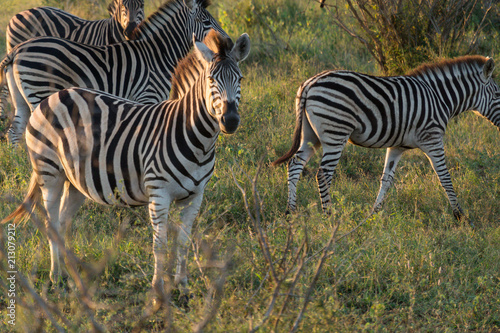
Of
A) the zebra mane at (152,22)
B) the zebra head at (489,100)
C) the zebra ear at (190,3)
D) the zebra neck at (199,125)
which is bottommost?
the zebra head at (489,100)

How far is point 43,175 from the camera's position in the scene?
3801 mm

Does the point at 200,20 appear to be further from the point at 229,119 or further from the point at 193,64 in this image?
the point at 229,119

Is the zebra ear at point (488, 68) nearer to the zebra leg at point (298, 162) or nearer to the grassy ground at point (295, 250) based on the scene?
the grassy ground at point (295, 250)

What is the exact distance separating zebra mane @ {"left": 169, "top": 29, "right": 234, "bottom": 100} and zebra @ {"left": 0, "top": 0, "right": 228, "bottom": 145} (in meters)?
1.69

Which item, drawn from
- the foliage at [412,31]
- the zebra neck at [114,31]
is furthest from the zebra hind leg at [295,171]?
the zebra neck at [114,31]

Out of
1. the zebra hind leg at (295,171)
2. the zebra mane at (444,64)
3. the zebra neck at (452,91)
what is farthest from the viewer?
the zebra mane at (444,64)

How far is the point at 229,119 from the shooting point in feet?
10.5

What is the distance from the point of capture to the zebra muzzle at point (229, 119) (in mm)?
3213

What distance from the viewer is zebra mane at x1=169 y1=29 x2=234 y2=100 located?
11.3 feet

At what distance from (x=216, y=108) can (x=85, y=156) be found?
106 centimetres

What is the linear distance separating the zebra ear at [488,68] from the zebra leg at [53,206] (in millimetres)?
4612

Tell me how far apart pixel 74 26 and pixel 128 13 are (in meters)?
1.07

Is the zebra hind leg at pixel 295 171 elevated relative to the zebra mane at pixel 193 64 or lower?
lower

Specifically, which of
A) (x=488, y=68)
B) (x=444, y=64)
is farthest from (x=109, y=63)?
(x=488, y=68)
